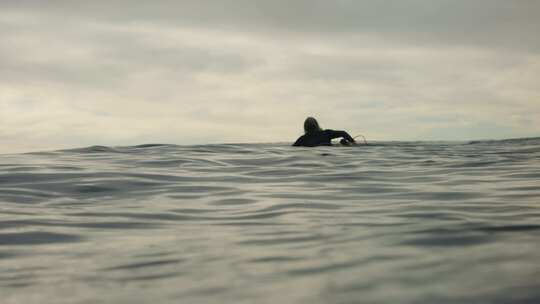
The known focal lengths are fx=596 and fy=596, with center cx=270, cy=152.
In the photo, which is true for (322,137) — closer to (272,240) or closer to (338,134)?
(338,134)

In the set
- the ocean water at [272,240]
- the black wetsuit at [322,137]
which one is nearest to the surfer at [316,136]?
the black wetsuit at [322,137]

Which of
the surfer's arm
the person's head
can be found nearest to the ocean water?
the surfer's arm

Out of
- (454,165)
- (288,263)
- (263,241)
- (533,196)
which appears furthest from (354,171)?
(288,263)

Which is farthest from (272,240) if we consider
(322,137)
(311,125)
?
(311,125)

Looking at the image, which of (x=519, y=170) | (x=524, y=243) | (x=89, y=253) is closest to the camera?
(x=524, y=243)

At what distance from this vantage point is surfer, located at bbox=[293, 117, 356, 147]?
16.7 metres

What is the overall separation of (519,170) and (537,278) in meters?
7.60

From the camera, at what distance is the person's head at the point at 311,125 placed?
17.1 m

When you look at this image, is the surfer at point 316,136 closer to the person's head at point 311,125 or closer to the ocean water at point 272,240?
the person's head at point 311,125

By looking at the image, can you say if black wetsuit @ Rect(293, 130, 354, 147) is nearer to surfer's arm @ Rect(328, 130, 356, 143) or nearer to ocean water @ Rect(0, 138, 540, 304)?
surfer's arm @ Rect(328, 130, 356, 143)

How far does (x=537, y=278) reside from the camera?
279cm

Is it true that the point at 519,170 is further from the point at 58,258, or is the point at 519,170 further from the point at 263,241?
the point at 58,258

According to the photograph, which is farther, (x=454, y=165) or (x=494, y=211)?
(x=454, y=165)

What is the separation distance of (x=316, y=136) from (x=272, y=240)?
12.7m
